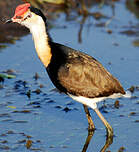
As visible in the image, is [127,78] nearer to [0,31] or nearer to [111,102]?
[111,102]

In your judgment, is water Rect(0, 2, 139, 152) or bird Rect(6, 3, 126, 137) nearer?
bird Rect(6, 3, 126, 137)

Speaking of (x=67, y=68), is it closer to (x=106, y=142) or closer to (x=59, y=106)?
(x=106, y=142)

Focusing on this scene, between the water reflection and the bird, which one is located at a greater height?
the bird

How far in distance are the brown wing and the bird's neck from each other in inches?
10.6

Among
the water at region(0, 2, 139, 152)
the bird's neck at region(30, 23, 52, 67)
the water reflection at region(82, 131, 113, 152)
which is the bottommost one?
the water reflection at region(82, 131, 113, 152)

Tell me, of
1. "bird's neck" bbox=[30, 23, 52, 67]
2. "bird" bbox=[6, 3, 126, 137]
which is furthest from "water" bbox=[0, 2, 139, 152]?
"bird's neck" bbox=[30, 23, 52, 67]

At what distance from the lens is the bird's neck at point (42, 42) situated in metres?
6.06

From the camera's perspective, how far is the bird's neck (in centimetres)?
606

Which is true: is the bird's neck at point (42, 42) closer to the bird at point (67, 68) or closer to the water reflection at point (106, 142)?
the bird at point (67, 68)

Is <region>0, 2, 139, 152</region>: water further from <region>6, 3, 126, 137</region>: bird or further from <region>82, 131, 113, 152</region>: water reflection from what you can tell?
<region>6, 3, 126, 137</region>: bird

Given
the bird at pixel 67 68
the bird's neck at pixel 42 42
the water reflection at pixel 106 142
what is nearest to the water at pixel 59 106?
the water reflection at pixel 106 142

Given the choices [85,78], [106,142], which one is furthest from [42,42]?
[106,142]

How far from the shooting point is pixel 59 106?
7.11 meters

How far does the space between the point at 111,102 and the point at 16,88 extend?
1.62 metres
